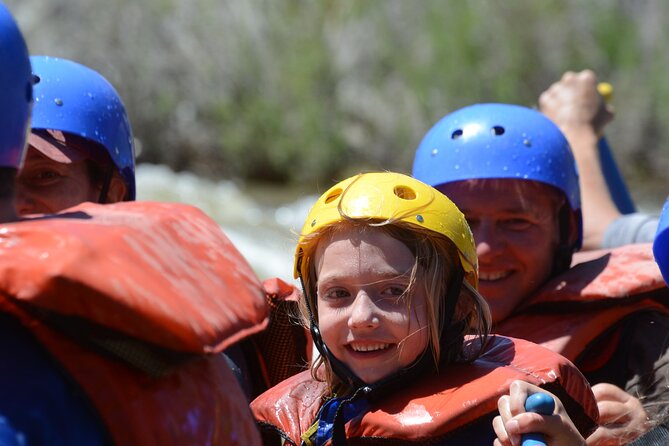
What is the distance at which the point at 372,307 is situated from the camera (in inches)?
85.4

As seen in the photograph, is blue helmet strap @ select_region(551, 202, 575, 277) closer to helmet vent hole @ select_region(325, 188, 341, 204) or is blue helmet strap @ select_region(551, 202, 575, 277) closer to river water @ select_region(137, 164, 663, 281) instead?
helmet vent hole @ select_region(325, 188, 341, 204)

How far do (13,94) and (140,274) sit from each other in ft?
1.05

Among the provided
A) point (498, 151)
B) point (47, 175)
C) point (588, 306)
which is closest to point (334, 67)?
point (498, 151)

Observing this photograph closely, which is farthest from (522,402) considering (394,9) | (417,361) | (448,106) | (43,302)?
(394,9)

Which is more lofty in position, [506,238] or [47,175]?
[47,175]

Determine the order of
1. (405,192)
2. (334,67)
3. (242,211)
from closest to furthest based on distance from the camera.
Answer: (405,192) < (242,211) < (334,67)

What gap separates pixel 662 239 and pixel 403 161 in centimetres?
819

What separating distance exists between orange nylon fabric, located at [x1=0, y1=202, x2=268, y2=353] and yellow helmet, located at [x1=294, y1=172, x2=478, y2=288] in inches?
27.0

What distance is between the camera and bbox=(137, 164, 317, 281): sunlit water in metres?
6.82

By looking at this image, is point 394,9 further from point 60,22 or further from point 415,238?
point 415,238

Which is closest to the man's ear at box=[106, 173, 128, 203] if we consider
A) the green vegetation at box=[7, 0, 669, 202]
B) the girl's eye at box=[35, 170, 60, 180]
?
the girl's eye at box=[35, 170, 60, 180]

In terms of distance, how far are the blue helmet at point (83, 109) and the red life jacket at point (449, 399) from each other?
2.64 feet

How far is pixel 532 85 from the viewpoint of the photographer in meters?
10.2

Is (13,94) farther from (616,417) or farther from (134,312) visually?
(616,417)
